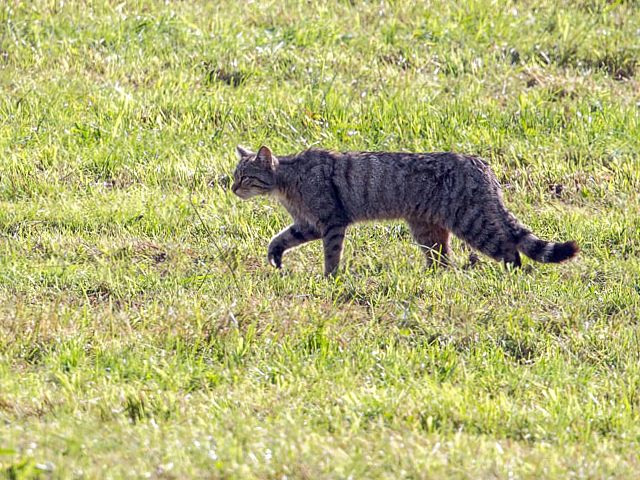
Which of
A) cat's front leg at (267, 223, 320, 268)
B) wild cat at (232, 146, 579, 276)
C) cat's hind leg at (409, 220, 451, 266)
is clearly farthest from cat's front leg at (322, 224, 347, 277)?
cat's hind leg at (409, 220, 451, 266)

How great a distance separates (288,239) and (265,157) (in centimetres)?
69

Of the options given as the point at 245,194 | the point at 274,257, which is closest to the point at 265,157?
the point at 245,194

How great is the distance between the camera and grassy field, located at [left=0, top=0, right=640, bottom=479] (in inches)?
202

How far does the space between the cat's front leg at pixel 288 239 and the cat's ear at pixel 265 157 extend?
52 cm

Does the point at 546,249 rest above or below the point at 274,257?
above

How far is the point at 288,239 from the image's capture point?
8008 millimetres

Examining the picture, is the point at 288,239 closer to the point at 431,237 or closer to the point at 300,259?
the point at 300,259

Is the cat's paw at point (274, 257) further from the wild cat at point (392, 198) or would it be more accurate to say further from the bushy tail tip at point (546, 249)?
the bushy tail tip at point (546, 249)

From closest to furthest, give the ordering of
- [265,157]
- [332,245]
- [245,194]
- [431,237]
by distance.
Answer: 1. [332,245]
2. [431,237]
3. [265,157]
4. [245,194]

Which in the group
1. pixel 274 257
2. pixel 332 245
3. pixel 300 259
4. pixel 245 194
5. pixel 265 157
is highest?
pixel 265 157

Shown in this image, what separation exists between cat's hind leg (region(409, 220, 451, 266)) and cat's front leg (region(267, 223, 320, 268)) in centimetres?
76

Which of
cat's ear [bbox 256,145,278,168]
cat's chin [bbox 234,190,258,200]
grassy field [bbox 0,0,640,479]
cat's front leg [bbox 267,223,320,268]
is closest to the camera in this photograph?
grassy field [bbox 0,0,640,479]

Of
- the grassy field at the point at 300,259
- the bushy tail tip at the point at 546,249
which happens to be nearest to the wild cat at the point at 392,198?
the bushy tail tip at the point at 546,249

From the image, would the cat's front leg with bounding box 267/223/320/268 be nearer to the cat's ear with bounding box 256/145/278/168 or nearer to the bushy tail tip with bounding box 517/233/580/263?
the cat's ear with bounding box 256/145/278/168
